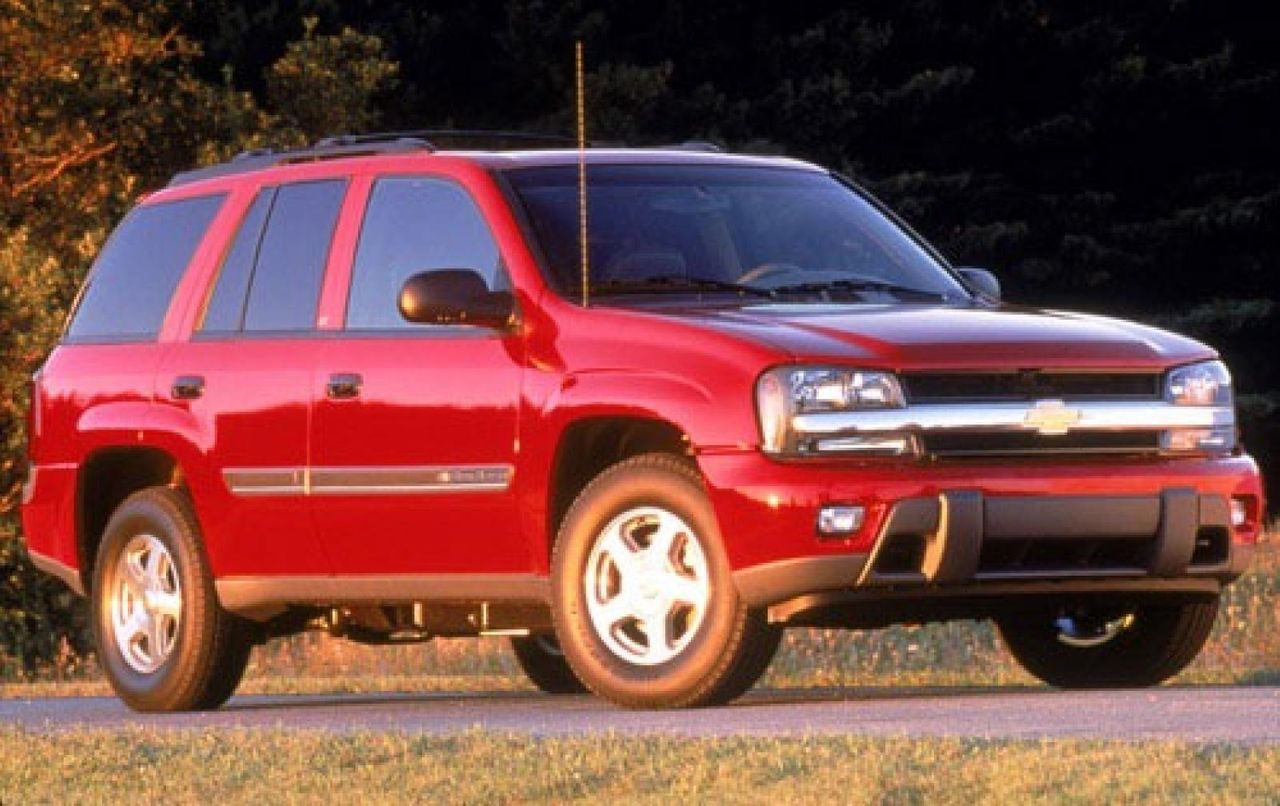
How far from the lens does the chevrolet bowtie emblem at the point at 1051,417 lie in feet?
38.2

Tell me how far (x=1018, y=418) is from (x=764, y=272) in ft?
4.22

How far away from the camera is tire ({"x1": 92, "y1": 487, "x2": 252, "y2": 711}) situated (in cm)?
1348

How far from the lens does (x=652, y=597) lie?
1180cm

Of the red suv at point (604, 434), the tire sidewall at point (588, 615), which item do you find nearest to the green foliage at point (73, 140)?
the red suv at point (604, 434)

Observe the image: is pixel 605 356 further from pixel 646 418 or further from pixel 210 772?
pixel 210 772

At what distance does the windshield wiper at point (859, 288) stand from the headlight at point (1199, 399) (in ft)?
3.37

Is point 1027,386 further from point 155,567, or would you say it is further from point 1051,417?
point 155,567

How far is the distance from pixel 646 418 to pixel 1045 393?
123cm

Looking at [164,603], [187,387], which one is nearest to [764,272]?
[187,387]

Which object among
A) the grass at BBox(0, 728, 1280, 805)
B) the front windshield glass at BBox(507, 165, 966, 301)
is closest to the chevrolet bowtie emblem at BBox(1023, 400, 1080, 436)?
the front windshield glass at BBox(507, 165, 966, 301)

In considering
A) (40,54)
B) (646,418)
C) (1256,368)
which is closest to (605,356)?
(646,418)

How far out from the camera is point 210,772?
10.3m

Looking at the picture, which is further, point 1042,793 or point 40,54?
point 40,54

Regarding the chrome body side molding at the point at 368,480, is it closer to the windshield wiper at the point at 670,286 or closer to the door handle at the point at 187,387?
the door handle at the point at 187,387
